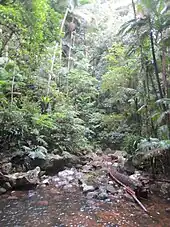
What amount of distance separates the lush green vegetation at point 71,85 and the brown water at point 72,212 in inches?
87.4

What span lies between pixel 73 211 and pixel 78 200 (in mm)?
755

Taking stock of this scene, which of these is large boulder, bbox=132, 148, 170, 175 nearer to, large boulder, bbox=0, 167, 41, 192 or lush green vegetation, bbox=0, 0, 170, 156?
lush green vegetation, bbox=0, 0, 170, 156

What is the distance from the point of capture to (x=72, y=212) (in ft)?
18.3

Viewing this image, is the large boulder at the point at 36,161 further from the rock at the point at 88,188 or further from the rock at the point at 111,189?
the rock at the point at 111,189

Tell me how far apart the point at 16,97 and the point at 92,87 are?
280 inches

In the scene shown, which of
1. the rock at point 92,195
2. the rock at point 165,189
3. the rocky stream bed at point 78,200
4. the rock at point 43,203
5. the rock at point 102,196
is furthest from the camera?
the rock at point 165,189

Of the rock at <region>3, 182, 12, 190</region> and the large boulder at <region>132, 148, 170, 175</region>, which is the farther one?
the large boulder at <region>132, 148, 170, 175</region>

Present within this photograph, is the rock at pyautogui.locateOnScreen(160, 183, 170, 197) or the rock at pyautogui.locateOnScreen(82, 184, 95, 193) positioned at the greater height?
the rock at pyautogui.locateOnScreen(160, 183, 170, 197)

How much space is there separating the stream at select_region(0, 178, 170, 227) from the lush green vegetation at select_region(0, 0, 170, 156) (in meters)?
2.14

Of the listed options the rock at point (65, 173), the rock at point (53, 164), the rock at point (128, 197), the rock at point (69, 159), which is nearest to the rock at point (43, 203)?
the rock at point (128, 197)

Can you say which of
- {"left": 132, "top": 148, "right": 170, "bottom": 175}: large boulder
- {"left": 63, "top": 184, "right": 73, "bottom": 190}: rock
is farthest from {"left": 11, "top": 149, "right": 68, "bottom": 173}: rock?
{"left": 132, "top": 148, "right": 170, "bottom": 175}: large boulder

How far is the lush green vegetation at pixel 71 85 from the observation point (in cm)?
715

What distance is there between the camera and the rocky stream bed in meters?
5.08

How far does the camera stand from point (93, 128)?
16875 millimetres
